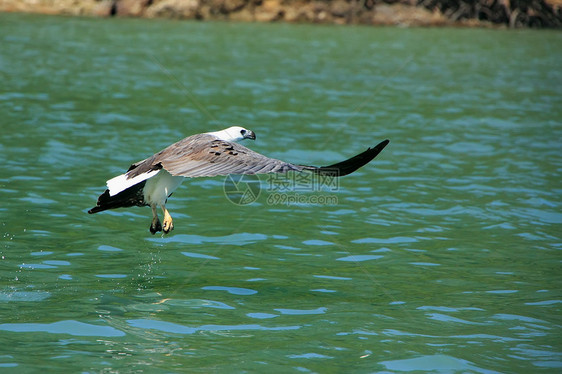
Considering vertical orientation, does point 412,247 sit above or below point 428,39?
below

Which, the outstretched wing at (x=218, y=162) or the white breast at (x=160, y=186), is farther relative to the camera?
the white breast at (x=160, y=186)

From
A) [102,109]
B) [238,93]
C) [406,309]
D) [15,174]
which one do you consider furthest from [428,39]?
[406,309]

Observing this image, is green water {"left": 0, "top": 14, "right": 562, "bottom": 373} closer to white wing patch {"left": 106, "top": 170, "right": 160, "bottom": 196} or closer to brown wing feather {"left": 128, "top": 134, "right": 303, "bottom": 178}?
white wing patch {"left": 106, "top": 170, "right": 160, "bottom": 196}

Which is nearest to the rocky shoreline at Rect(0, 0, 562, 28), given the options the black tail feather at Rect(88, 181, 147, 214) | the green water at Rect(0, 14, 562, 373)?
the green water at Rect(0, 14, 562, 373)

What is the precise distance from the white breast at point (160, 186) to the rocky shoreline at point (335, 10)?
23435 millimetres

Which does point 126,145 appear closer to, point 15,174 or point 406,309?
point 15,174

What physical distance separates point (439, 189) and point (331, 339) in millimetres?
5120

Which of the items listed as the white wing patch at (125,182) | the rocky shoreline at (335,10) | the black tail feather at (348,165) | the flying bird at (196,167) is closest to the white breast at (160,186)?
the flying bird at (196,167)

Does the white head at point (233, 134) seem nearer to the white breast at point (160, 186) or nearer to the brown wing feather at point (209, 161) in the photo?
the brown wing feather at point (209, 161)

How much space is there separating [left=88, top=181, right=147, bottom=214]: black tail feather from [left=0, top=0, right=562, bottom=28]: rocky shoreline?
2337cm

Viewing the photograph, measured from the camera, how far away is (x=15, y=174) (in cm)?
Result: 990

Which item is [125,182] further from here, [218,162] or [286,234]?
[286,234]

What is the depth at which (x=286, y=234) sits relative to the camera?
27.8 ft

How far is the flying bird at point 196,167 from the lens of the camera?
588 cm
